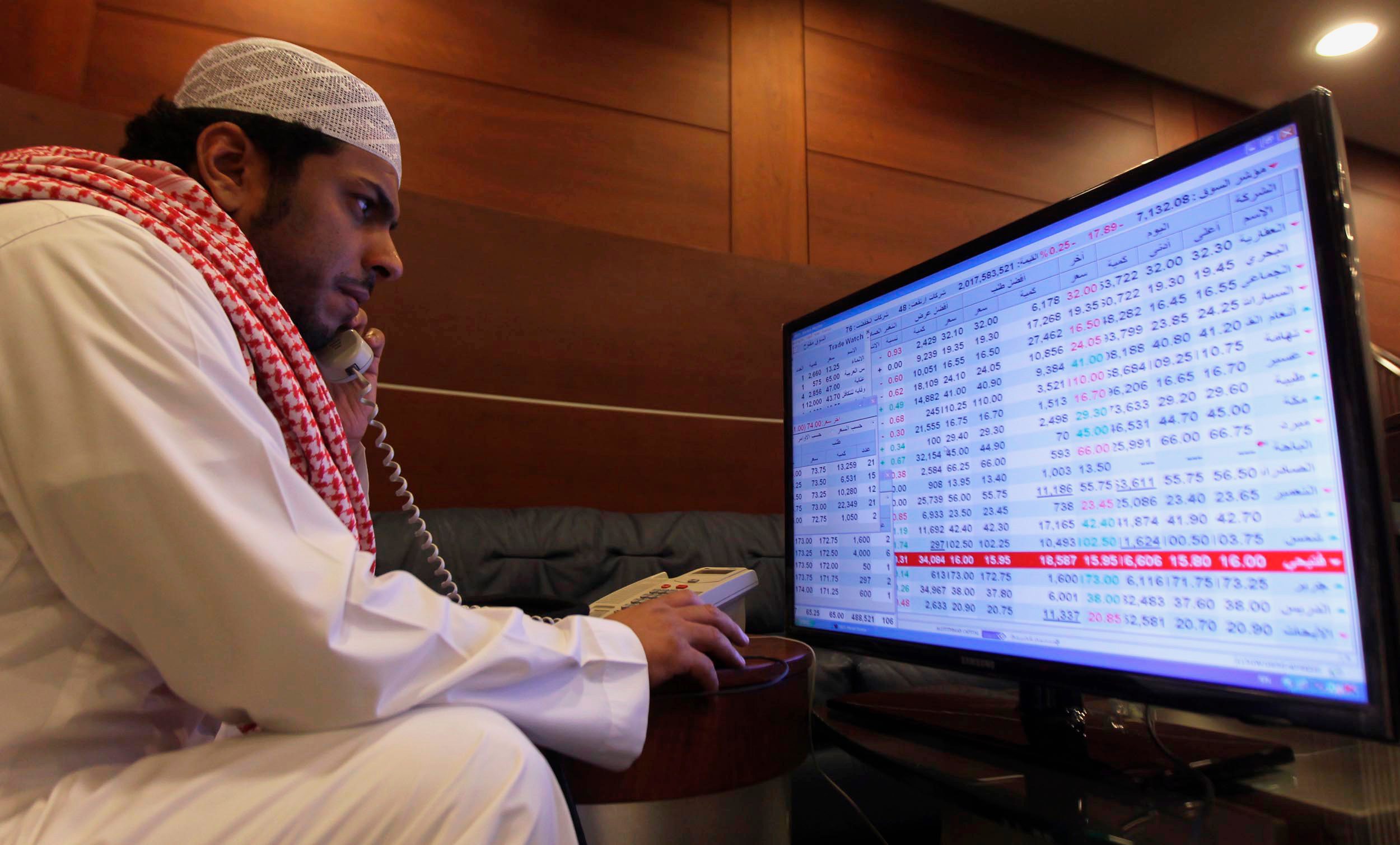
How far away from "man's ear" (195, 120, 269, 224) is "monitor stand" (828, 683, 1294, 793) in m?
1.01

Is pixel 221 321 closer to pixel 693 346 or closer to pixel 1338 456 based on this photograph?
pixel 1338 456

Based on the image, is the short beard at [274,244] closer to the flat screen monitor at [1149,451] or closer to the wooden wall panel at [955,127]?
the flat screen monitor at [1149,451]

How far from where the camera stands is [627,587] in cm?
120

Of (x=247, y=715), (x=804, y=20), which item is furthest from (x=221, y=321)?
(x=804, y=20)

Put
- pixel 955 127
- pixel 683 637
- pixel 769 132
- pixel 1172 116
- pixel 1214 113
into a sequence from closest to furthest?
pixel 683 637 → pixel 769 132 → pixel 955 127 → pixel 1172 116 → pixel 1214 113

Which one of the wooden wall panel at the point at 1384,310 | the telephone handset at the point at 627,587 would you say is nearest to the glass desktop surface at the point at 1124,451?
the telephone handset at the point at 627,587

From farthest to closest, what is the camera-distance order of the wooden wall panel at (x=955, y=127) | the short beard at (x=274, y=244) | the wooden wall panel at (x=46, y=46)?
the wooden wall panel at (x=955, y=127) < the wooden wall panel at (x=46, y=46) < the short beard at (x=274, y=244)

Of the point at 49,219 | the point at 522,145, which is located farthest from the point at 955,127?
the point at 49,219

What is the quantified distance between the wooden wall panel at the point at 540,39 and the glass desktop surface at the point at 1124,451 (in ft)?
5.32

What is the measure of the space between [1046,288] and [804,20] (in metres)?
2.21

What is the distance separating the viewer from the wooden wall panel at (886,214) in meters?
2.53

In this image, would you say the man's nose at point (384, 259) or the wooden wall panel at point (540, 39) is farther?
the wooden wall panel at point (540, 39)

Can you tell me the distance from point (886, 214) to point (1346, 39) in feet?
7.06

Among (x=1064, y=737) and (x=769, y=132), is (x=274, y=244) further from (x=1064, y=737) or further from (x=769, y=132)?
(x=769, y=132)
